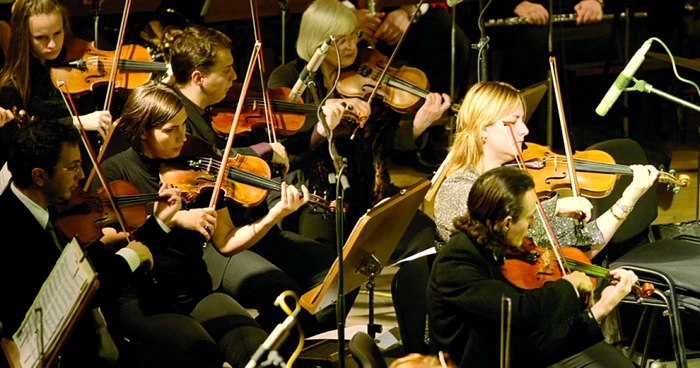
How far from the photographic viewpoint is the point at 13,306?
9.78 feet

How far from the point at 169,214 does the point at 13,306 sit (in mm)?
591

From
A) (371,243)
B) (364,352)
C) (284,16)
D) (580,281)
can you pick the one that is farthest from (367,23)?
(364,352)

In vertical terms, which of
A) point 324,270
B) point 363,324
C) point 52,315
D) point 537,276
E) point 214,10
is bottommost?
point 363,324

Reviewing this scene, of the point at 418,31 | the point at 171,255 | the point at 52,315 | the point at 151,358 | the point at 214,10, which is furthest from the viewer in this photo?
the point at 418,31

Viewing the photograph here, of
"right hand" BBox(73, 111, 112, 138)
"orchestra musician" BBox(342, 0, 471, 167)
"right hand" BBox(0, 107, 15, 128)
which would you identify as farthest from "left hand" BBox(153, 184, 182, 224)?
"orchestra musician" BBox(342, 0, 471, 167)

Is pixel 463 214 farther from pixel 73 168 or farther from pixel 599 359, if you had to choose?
pixel 73 168

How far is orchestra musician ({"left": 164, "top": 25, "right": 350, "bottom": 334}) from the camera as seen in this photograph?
148 inches

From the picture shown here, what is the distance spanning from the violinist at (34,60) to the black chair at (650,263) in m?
1.87

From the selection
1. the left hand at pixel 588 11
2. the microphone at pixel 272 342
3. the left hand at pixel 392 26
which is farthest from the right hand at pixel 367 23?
the microphone at pixel 272 342

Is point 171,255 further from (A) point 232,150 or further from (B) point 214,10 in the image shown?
(B) point 214,10

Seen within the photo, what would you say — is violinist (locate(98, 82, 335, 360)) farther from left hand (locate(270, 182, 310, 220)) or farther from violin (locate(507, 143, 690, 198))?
violin (locate(507, 143, 690, 198))

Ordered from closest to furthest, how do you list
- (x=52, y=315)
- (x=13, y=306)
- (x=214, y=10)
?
1. (x=52, y=315)
2. (x=13, y=306)
3. (x=214, y=10)

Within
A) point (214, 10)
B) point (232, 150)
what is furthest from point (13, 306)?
point (214, 10)

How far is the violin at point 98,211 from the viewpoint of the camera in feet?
10.6
